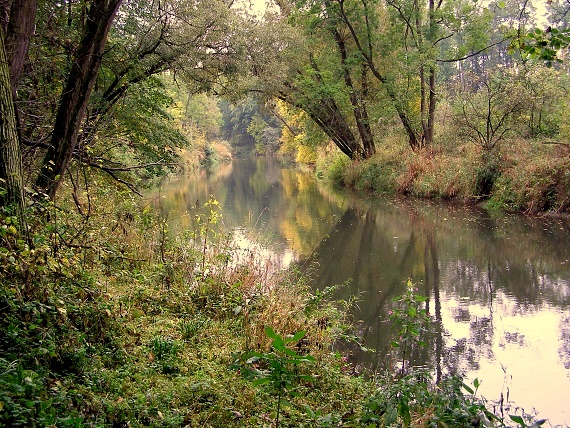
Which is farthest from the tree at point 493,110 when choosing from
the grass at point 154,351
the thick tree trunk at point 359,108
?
the grass at point 154,351

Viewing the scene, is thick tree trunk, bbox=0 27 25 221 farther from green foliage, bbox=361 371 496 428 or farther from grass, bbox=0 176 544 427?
green foliage, bbox=361 371 496 428

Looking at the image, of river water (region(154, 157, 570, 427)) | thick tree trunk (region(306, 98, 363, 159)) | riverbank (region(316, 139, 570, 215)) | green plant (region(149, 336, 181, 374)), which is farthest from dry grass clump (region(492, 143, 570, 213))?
green plant (region(149, 336, 181, 374))

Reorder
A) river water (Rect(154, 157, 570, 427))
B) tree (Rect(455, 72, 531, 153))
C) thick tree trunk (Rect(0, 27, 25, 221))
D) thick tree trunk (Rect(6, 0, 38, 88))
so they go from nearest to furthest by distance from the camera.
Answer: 1. thick tree trunk (Rect(0, 27, 25, 221))
2. thick tree trunk (Rect(6, 0, 38, 88))
3. river water (Rect(154, 157, 570, 427))
4. tree (Rect(455, 72, 531, 153))

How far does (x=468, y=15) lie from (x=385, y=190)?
704 cm

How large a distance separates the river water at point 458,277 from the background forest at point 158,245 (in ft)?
2.77

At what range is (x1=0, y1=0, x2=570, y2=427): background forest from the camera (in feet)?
10.3

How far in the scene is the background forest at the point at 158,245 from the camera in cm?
313

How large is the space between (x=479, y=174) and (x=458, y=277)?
790 cm

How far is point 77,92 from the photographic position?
187 inches

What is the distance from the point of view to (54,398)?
2.69 meters

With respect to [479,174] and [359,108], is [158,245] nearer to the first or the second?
[479,174]

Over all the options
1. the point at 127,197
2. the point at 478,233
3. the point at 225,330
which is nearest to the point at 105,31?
the point at 225,330

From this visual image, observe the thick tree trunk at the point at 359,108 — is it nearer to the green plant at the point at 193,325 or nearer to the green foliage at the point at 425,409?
the green plant at the point at 193,325

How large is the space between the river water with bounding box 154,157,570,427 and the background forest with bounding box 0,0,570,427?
84cm
